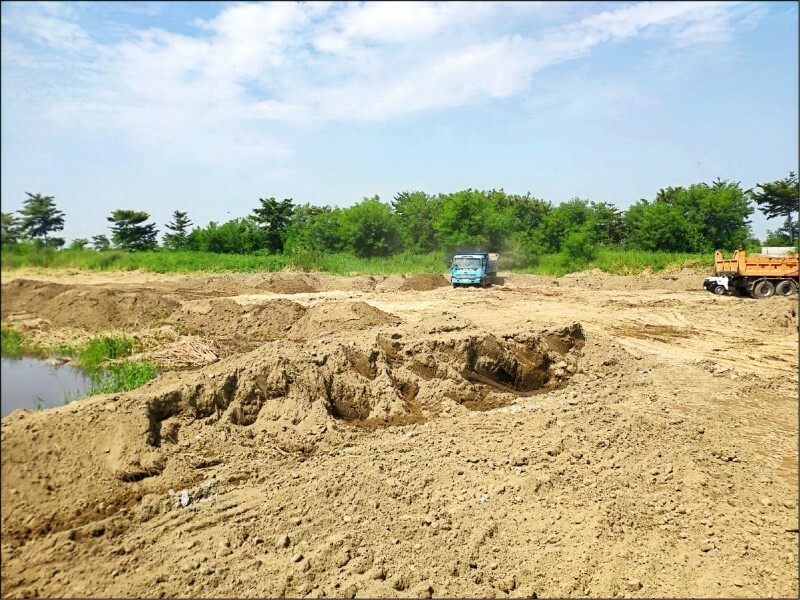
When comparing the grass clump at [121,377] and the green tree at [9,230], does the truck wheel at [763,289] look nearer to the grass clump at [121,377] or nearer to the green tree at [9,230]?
the grass clump at [121,377]

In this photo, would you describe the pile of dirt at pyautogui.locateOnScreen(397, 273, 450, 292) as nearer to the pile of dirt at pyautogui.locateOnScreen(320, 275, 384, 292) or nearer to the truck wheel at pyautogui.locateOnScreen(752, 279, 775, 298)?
the pile of dirt at pyautogui.locateOnScreen(320, 275, 384, 292)

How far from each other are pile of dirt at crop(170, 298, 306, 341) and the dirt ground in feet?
0.72

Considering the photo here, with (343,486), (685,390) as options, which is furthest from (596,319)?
(343,486)

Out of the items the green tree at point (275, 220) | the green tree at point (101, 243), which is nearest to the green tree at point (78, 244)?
the green tree at point (101, 243)

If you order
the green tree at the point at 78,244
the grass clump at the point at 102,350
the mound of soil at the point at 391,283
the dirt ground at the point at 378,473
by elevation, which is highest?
the green tree at the point at 78,244

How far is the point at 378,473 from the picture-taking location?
4.81m

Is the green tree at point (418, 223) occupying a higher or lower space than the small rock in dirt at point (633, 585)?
higher

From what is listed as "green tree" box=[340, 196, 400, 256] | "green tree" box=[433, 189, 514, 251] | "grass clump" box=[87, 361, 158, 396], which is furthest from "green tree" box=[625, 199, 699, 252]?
"grass clump" box=[87, 361, 158, 396]

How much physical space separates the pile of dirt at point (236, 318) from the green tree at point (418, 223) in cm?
1921

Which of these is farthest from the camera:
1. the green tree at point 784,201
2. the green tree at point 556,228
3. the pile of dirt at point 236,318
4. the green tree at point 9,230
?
the green tree at point 556,228

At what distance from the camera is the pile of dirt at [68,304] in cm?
234

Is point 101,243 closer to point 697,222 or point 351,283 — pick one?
point 351,283

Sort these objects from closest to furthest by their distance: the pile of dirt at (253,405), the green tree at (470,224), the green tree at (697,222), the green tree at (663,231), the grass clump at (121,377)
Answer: the pile of dirt at (253,405)
the grass clump at (121,377)
the green tree at (697,222)
the green tree at (663,231)
the green tree at (470,224)

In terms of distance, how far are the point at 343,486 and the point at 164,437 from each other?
1.59 metres
